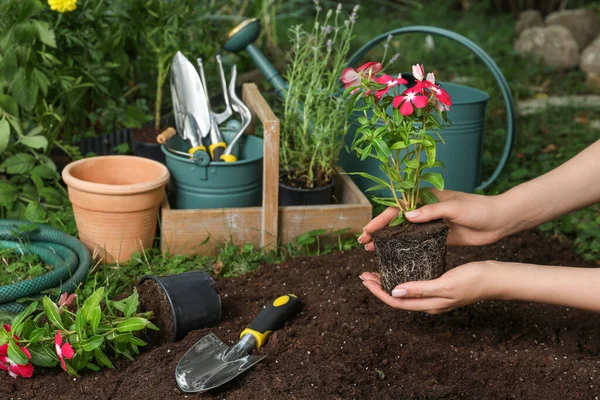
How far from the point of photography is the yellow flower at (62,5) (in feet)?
8.14

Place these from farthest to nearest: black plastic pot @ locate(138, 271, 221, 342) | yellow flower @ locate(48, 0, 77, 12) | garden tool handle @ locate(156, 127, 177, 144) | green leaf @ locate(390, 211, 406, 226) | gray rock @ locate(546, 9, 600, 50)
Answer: gray rock @ locate(546, 9, 600, 50) < garden tool handle @ locate(156, 127, 177, 144) < yellow flower @ locate(48, 0, 77, 12) < black plastic pot @ locate(138, 271, 221, 342) < green leaf @ locate(390, 211, 406, 226)

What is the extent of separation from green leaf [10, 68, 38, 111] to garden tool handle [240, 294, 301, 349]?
3.87ft

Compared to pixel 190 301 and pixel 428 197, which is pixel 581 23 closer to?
pixel 428 197

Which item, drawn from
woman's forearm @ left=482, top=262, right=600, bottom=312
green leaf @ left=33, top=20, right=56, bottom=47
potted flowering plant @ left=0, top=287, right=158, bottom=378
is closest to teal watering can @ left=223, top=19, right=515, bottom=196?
green leaf @ left=33, top=20, right=56, bottom=47

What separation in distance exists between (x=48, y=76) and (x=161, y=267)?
2.80 ft

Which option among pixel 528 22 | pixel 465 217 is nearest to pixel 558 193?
pixel 465 217

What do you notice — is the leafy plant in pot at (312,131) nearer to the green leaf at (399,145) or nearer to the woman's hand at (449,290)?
the green leaf at (399,145)

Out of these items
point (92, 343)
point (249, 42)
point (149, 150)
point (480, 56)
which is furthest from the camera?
point (249, 42)

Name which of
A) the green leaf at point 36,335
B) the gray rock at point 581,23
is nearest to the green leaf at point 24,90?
the green leaf at point 36,335

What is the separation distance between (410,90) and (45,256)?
4.50ft

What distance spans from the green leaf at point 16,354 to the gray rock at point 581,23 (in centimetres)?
507

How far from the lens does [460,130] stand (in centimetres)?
278

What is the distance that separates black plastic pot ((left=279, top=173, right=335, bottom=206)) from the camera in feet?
8.75

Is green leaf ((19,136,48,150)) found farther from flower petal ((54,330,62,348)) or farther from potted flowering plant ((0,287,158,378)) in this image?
flower petal ((54,330,62,348))
